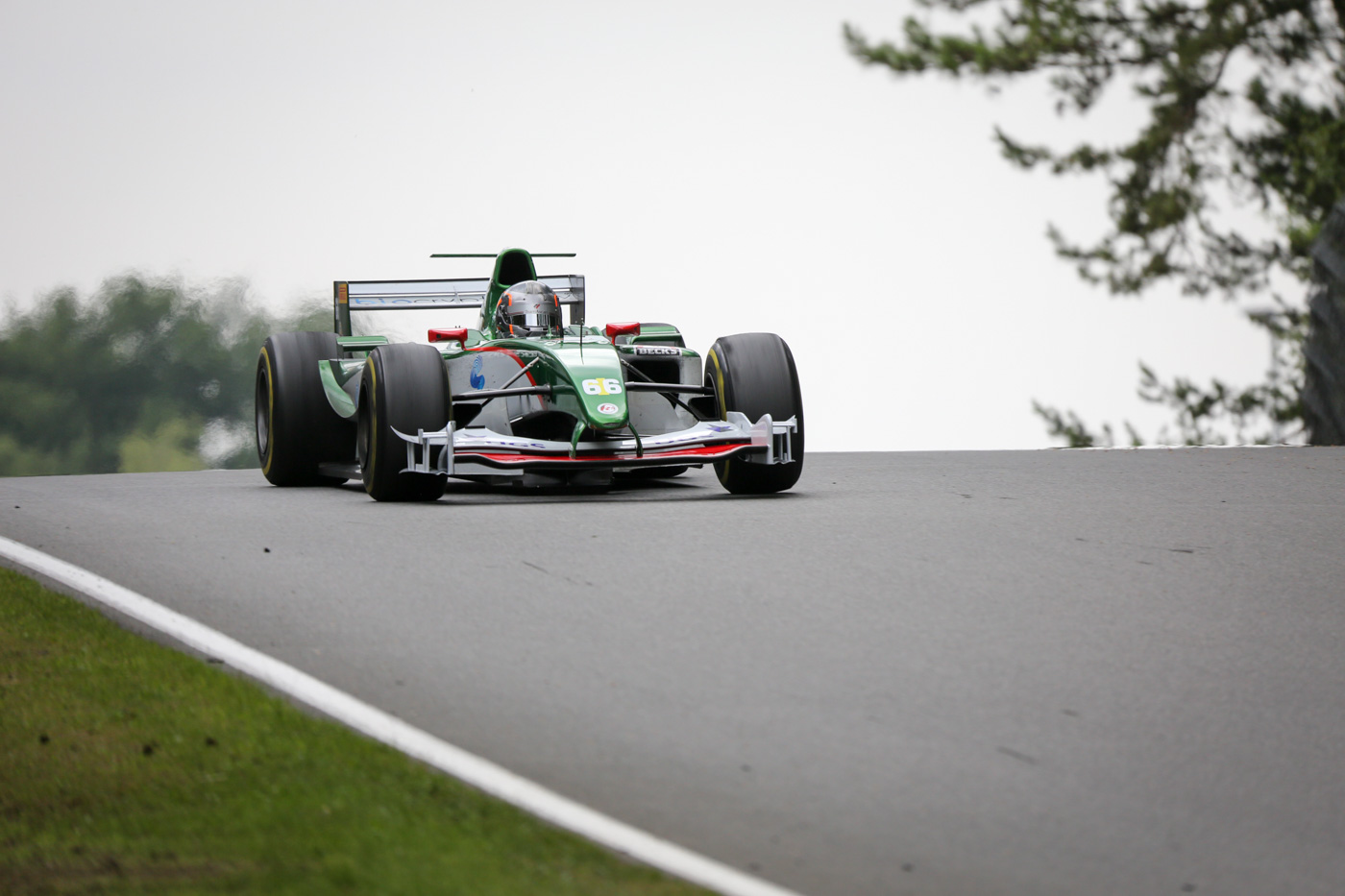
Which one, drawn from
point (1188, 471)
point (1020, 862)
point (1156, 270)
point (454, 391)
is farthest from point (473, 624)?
point (1156, 270)

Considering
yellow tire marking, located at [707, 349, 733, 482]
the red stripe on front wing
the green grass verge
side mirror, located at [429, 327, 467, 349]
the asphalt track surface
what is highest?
side mirror, located at [429, 327, 467, 349]

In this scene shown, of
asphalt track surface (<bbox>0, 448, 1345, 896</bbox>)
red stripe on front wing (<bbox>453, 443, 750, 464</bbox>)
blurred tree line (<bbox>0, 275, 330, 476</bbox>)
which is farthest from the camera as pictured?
blurred tree line (<bbox>0, 275, 330, 476</bbox>)

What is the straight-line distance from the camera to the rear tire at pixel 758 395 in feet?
35.9

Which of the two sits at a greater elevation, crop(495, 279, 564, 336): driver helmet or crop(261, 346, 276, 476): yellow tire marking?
crop(495, 279, 564, 336): driver helmet

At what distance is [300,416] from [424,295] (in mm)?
2073

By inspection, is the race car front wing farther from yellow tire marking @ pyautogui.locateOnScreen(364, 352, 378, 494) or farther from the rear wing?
the rear wing

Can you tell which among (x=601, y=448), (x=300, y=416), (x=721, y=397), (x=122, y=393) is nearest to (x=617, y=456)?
(x=601, y=448)

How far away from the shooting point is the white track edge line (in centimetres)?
353

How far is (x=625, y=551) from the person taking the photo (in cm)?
788

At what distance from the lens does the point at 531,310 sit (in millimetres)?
12367

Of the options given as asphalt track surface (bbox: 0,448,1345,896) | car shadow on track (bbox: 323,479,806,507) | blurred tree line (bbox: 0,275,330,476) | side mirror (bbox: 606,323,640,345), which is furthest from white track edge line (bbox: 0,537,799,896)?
blurred tree line (bbox: 0,275,330,476)

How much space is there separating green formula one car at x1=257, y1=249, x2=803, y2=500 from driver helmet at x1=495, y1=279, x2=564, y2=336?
0.4 inches

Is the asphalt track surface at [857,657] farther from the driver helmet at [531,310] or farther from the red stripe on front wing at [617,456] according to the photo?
the driver helmet at [531,310]

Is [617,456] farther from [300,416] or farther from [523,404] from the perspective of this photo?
[300,416]
